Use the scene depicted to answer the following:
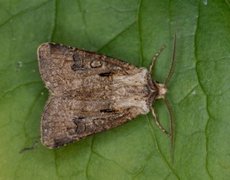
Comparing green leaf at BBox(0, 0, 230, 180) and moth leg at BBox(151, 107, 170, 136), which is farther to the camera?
moth leg at BBox(151, 107, 170, 136)

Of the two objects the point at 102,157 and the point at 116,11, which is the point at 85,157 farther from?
the point at 116,11

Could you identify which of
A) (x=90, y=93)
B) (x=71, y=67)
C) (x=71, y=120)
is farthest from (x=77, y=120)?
(x=71, y=67)

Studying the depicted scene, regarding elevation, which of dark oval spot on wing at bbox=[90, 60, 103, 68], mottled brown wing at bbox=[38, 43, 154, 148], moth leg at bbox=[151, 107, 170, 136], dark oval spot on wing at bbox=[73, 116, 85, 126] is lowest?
moth leg at bbox=[151, 107, 170, 136]

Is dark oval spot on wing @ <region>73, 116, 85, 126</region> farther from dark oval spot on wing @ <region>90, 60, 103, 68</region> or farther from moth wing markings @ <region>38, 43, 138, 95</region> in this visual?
dark oval spot on wing @ <region>90, 60, 103, 68</region>

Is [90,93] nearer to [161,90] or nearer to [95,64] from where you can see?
[95,64]

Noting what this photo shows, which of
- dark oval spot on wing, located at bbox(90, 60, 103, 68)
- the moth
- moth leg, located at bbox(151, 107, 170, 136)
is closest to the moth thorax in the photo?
the moth

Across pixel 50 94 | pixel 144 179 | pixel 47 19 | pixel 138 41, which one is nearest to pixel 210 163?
pixel 144 179
